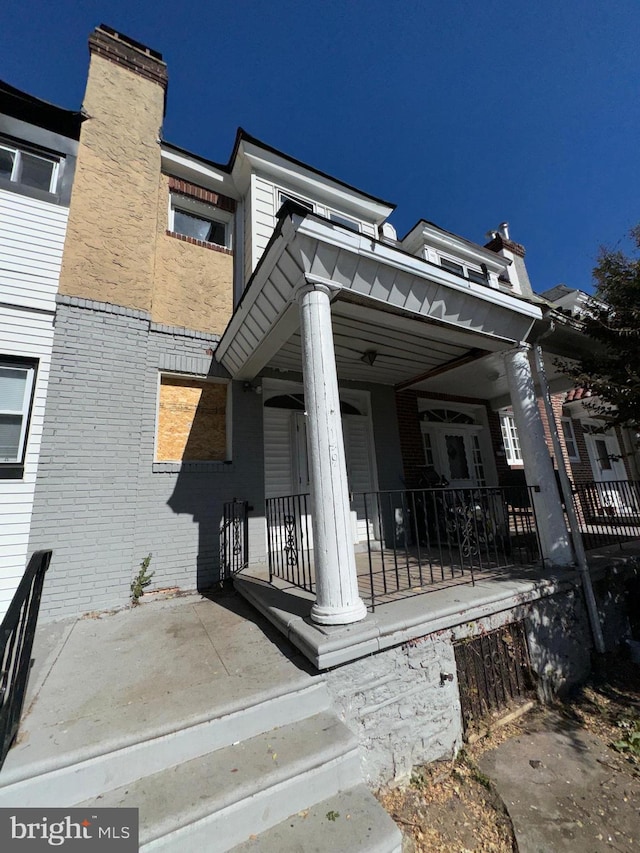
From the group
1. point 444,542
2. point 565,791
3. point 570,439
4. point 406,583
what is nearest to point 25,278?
point 406,583

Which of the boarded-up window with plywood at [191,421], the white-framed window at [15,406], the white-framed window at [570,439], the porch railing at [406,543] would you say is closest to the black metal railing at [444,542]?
the porch railing at [406,543]

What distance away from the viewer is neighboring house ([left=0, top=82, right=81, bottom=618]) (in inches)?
149

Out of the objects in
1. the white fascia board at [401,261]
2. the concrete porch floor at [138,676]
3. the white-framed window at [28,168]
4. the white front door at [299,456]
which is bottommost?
the concrete porch floor at [138,676]

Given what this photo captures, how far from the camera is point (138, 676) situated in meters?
2.45

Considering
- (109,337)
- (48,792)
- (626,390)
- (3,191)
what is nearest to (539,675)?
(626,390)

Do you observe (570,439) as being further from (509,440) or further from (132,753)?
(132,753)

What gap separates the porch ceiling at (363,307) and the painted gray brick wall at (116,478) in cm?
119

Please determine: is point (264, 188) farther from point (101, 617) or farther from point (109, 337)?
point (101, 617)

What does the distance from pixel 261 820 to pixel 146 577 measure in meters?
3.03

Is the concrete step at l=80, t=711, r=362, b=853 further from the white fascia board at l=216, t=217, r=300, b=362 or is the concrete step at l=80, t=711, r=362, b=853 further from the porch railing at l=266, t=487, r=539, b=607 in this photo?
the white fascia board at l=216, t=217, r=300, b=362

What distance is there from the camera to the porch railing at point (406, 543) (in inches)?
138

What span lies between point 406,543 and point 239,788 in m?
2.69

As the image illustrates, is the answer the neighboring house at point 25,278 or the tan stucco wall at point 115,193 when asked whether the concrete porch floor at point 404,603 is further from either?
the tan stucco wall at point 115,193

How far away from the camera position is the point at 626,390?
13.5 feet
